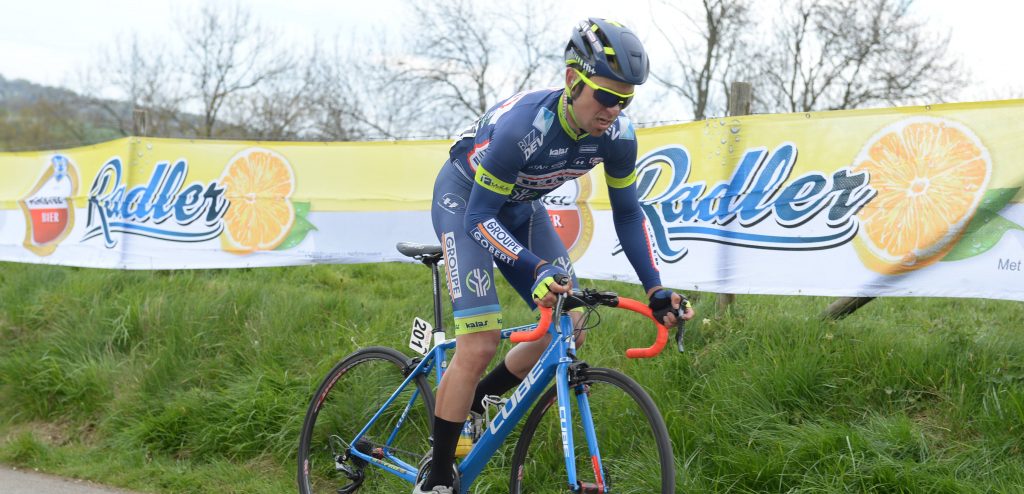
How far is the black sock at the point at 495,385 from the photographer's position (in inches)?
145

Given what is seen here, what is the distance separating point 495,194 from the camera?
317 cm

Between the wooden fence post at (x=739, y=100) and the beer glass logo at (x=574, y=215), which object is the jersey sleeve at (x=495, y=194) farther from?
the beer glass logo at (x=574, y=215)

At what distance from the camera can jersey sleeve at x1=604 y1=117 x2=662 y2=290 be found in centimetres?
336

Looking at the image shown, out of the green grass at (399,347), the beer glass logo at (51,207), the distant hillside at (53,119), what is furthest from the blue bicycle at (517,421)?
the distant hillside at (53,119)

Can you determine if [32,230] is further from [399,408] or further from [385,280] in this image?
[399,408]

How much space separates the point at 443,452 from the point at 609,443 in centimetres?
92

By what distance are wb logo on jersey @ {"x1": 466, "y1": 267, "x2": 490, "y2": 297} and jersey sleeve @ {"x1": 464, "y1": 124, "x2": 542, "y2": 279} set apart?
0.64 ft

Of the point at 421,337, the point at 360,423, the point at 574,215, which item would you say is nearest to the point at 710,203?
the point at 574,215

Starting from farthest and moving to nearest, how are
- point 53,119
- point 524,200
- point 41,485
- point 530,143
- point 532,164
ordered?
point 53,119, point 41,485, point 524,200, point 532,164, point 530,143

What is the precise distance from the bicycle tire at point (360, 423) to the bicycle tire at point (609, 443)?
598 mm

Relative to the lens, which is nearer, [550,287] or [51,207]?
[550,287]

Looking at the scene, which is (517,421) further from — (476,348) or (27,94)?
(27,94)

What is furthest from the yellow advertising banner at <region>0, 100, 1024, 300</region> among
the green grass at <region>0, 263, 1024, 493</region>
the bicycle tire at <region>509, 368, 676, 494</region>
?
the bicycle tire at <region>509, 368, 676, 494</region>

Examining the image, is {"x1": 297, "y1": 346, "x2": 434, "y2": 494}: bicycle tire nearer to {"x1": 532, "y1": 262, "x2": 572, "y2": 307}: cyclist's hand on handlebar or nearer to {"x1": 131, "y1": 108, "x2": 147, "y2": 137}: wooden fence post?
{"x1": 532, "y1": 262, "x2": 572, "y2": 307}: cyclist's hand on handlebar
